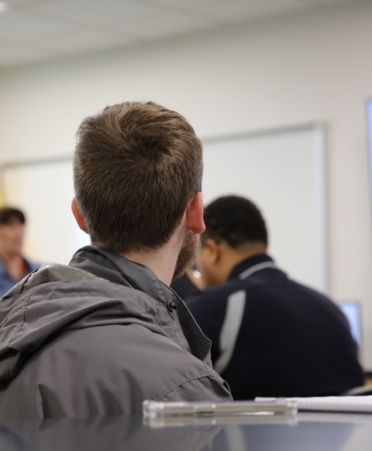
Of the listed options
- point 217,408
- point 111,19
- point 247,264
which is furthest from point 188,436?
point 111,19

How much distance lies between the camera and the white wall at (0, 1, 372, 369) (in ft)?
15.8

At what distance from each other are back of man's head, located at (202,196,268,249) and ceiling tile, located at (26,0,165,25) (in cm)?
274

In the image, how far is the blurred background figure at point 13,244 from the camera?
5059 millimetres

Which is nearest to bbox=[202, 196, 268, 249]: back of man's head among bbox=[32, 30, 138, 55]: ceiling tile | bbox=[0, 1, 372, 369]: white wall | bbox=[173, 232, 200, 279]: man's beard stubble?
bbox=[173, 232, 200, 279]: man's beard stubble

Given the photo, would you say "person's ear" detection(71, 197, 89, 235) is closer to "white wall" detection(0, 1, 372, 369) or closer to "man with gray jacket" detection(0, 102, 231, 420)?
"man with gray jacket" detection(0, 102, 231, 420)

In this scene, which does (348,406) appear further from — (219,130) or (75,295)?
(219,130)

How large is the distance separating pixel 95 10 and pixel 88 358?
443 centimetres

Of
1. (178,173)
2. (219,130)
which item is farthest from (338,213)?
(178,173)

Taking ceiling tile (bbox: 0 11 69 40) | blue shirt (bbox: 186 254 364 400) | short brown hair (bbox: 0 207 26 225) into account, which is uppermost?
ceiling tile (bbox: 0 11 69 40)

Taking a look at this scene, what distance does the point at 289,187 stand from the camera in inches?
201

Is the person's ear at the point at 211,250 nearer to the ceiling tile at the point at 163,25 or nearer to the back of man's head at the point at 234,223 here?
the back of man's head at the point at 234,223

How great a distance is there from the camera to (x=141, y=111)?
3.82ft

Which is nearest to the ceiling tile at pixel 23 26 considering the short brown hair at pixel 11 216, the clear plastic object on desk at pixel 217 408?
the short brown hair at pixel 11 216

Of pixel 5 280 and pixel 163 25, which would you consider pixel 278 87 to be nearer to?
pixel 163 25
